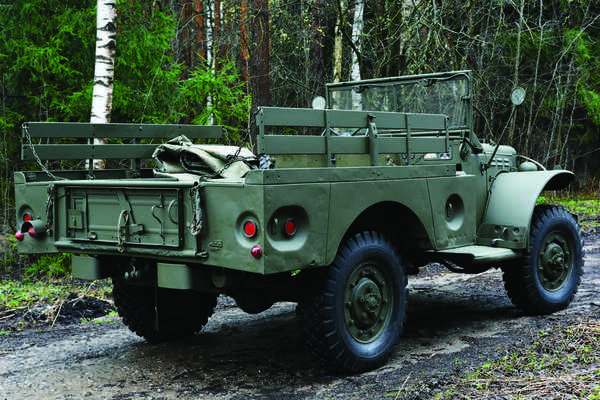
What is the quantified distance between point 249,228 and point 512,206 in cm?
313

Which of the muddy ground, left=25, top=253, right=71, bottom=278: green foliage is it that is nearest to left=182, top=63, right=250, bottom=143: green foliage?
left=25, top=253, right=71, bottom=278: green foliage

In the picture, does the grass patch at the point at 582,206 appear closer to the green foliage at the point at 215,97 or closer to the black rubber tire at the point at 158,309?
the green foliage at the point at 215,97

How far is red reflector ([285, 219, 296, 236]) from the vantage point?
4.16m

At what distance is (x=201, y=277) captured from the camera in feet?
14.6

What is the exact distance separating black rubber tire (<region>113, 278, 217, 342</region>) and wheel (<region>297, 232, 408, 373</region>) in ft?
4.86

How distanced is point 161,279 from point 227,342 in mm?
1512

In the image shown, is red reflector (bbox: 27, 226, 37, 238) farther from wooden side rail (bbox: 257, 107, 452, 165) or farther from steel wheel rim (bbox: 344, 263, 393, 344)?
steel wheel rim (bbox: 344, 263, 393, 344)

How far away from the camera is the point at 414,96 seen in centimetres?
670

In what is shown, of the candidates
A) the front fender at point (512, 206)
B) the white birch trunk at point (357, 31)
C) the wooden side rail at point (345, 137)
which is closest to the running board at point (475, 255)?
the front fender at point (512, 206)

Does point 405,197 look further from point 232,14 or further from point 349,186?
point 232,14

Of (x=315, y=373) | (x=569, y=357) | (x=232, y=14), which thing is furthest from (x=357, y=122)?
(x=232, y=14)

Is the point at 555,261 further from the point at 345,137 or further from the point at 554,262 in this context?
the point at 345,137

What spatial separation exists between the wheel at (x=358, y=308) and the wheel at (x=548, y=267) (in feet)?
5.70

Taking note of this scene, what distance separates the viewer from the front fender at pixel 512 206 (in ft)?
20.0
